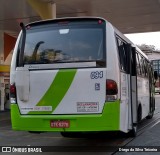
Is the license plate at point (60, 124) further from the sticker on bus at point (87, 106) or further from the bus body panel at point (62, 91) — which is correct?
the sticker on bus at point (87, 106)

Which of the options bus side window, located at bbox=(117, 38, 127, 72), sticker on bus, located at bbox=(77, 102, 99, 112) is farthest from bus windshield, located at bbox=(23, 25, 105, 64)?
sticker on bus, located at bbox=(77, 102, 99, 112)

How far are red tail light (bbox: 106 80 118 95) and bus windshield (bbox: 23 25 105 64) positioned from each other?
532 millimetres

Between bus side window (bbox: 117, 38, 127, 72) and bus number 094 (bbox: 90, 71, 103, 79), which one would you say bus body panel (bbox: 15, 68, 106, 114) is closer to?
bus number 094 (bbox: 90, 71, 103, 79)

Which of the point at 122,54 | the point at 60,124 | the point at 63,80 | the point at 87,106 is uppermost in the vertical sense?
the point at 122,54

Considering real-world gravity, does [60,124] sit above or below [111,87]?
below

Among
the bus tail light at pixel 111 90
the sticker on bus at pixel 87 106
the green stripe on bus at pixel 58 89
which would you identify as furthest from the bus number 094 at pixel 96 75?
the sticker on bus at pixel 87 106

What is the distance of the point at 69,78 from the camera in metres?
8.05

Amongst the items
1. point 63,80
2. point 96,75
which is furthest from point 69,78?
point 96,75

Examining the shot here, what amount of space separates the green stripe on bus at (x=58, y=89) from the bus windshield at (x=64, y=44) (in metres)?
0.33

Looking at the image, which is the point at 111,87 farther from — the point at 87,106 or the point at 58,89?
the point at 58,89

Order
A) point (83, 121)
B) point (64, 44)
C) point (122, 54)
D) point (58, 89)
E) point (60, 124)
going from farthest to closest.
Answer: point (122, 54), point (64, 44), point (58, 89), point (60, 124), point (83, 121)

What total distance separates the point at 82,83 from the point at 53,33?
142 cm

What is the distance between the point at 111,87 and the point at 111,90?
0.21 ft

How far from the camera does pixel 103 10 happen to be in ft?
68.5
